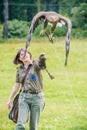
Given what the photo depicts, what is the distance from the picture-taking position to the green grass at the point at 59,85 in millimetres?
11467

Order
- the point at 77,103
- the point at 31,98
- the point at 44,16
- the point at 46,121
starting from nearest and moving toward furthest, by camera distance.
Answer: the point at 44,16
the point at 31,98
the point at 46,121
the point at 77,103

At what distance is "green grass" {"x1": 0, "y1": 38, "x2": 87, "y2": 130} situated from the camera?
11.5m

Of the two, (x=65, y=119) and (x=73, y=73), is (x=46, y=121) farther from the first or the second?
(x=73, y=73)

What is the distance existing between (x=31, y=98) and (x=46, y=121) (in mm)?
3834

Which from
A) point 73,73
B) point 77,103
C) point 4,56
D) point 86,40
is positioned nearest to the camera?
point 77,103

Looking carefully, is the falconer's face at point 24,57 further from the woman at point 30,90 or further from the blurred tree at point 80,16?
the blurred tree at point 80,16

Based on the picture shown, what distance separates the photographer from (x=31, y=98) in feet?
25.5

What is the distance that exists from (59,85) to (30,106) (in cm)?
1011

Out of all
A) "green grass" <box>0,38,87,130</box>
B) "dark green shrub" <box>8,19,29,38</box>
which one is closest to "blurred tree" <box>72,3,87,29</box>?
"dark green shrub" <box>8,19,29,38</box>

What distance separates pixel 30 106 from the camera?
7.88 m

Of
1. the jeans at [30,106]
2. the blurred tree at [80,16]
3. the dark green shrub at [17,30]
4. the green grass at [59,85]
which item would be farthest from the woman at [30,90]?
the dark green shrub at [17,30]

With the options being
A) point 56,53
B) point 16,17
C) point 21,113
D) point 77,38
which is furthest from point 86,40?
point 21,113

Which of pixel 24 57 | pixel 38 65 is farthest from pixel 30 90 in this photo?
pixel 24 57

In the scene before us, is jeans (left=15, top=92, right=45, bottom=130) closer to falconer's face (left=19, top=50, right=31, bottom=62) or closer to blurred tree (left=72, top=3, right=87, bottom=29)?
falconer's face (left=19, top=50, right=31, bottom=62)
